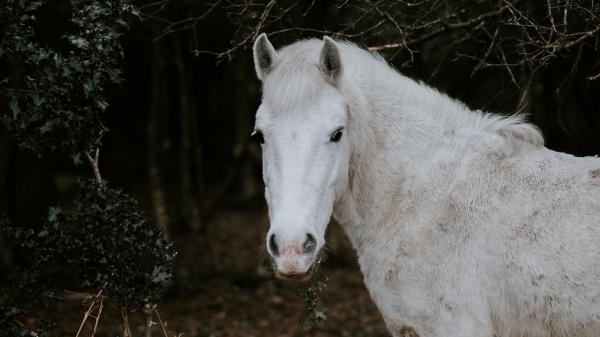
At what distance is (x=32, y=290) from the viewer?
3.94 meters

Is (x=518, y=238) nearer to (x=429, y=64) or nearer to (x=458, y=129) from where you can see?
(x=458, y=129)

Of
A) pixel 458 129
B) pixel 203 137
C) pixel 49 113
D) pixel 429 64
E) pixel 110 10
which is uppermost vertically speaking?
pixel 110 10

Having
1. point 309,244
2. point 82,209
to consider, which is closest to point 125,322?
point 82,209

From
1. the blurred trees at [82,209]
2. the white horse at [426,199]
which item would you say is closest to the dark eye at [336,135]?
the white horse at [426,199]

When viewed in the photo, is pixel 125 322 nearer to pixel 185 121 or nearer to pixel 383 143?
pixel 383 143

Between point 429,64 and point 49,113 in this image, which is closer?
point 49,113

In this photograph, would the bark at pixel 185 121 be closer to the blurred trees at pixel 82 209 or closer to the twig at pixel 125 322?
the blurred trees at pixel 82 209

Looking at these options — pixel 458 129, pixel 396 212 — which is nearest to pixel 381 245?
pixel 396 212

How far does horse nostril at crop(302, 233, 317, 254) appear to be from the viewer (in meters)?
3.37

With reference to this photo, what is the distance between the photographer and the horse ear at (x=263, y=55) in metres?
4.00

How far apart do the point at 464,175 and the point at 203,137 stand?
16.3 meters

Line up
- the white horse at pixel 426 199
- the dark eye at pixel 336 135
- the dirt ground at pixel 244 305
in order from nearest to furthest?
the white horse at pixel 426 199 < the dark eye at pixel 336 135 < the dirt ground at pixel 244 305

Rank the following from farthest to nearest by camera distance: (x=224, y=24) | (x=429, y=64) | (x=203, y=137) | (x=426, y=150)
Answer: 1. (x=203, y=137)
2. (x=429, y=64)
3. (x=224, y=24)
4. (x=426, y=150)

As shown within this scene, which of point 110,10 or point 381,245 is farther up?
point 110,10
